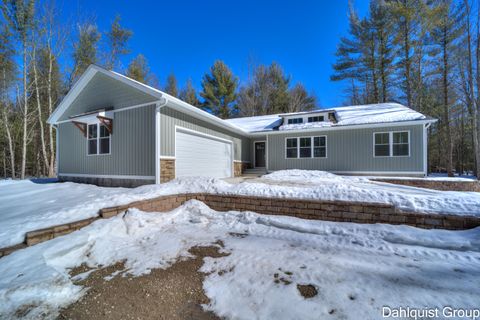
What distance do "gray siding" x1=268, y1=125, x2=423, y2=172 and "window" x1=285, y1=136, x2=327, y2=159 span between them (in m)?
0.21

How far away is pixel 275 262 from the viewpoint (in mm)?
2633

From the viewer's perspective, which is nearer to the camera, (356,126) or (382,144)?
(382,144)

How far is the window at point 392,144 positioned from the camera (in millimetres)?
9195

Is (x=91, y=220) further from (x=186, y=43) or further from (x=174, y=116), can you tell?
(x=186, y=43)

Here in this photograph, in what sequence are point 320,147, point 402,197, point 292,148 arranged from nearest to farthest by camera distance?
1. point 402,197
2. point 320,147
3. point 292,148

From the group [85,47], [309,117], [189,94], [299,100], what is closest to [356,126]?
[309,117]

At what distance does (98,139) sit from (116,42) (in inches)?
463

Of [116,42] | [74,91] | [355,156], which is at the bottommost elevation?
[355,156]

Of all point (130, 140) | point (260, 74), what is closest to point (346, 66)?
point (260, 74)

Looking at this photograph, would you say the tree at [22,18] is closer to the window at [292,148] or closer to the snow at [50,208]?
the snow at [50,208]

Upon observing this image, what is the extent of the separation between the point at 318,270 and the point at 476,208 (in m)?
3.32

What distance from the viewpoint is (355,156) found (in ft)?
32.9

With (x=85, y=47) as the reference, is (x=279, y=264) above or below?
below

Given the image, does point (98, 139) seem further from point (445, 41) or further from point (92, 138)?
point (445, 41)
